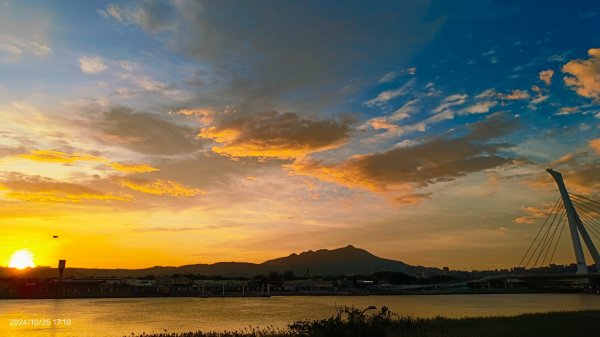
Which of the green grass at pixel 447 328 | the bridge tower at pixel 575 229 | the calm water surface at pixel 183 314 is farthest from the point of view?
the bridge tower at pixel 575 229

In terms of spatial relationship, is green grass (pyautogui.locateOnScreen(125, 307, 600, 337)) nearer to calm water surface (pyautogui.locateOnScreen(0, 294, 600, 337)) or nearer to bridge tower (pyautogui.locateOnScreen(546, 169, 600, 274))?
calm water surface (pyautogui.locateOnScreen(0, 294, 600, 337))

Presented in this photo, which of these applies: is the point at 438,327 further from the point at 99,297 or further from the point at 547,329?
the point at 99,297

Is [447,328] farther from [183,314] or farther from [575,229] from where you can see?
[575,229]

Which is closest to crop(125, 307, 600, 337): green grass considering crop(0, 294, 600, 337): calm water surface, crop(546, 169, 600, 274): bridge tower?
crop(0, 294, 600, 337): calm water surface

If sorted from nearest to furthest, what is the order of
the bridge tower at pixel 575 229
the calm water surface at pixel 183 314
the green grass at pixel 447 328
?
the green grass at pixel 447 328, the calm water surface at pixel 183 314, the bridge tower at pixel 575 229

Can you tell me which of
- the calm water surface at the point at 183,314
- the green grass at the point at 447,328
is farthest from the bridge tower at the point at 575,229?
the green grass at the point at 447,328

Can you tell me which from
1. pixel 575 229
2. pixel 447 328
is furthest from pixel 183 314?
pixel 575 229

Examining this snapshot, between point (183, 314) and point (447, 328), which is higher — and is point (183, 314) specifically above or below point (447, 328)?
below

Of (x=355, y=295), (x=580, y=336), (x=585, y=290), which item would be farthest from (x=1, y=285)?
(x=585, y=290)

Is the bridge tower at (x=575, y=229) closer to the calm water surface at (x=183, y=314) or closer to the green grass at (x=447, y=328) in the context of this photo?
the calm water surface at (x=183, y=314)

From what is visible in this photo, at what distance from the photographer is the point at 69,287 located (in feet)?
630

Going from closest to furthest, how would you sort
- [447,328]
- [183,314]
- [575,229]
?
1. [447,328]
2. [183,314]
3. [575,229]

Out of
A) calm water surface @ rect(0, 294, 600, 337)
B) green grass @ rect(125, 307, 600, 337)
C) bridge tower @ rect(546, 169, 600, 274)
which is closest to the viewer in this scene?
green grass @ rect(125, 307, 600, 337)

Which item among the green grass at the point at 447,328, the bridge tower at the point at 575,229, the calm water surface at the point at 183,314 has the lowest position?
the calm water surface at the point at 183,314
